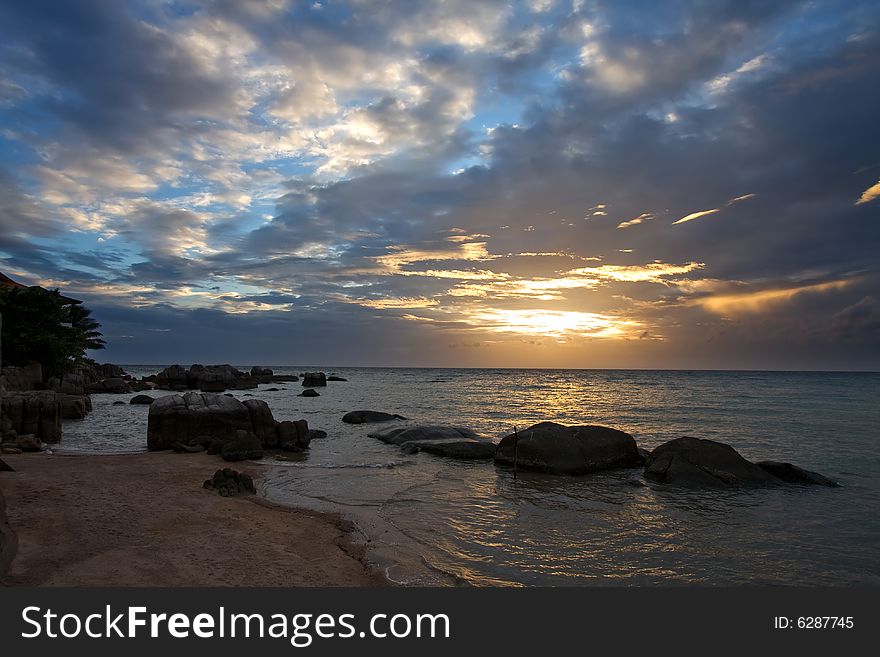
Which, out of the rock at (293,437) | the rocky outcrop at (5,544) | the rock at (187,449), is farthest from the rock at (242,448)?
the rocky outcrop at (5,544)

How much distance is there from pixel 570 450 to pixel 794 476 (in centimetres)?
806

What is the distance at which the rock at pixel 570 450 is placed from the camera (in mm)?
19672

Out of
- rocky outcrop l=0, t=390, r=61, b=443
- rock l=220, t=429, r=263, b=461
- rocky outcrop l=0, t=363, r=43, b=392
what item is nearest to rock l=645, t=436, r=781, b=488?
rock l=220, t=429, r=263, b=461

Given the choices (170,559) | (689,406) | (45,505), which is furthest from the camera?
(689,406)

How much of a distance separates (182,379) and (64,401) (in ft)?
144

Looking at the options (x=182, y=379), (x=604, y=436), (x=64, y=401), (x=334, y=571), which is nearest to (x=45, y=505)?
(x=334, y=571)

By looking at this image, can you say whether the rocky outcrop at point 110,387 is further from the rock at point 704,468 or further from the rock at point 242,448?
the rock at point 704,468

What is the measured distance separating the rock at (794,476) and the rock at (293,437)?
19.8 meters

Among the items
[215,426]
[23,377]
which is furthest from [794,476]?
[23,377]

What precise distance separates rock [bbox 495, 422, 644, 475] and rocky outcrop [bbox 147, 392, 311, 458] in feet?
35.2

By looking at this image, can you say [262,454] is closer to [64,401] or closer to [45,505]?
[45,505]

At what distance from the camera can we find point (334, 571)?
9.20 meters

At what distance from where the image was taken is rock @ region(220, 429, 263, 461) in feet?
68.6

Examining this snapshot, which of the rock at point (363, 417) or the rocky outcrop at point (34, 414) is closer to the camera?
the rocky outcrop at point (34, 414)
